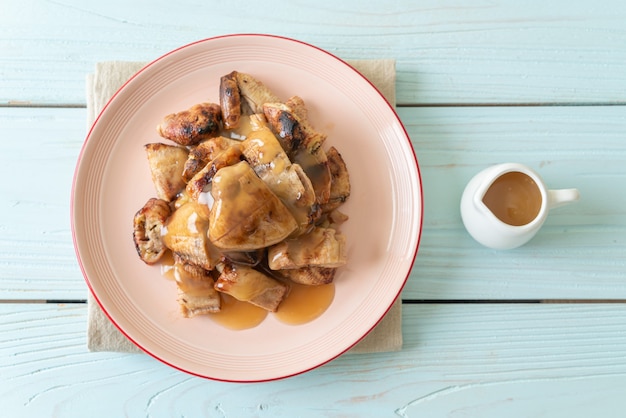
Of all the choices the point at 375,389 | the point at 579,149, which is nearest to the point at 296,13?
the point at 579,149

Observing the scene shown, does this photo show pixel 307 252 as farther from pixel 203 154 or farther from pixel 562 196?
pixel 562 196

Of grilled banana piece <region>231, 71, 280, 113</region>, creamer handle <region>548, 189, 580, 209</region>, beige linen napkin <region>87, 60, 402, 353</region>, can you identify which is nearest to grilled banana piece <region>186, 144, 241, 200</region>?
grilled banana piece <region>231, 71, 280, 113</region>

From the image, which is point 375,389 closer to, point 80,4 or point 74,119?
point 74,119

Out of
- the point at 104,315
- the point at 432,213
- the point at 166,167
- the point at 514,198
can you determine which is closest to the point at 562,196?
the point at 514,198

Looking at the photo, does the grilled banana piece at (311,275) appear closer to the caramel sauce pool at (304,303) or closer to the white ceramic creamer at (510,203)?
the caramel sauce pool at (304,303)

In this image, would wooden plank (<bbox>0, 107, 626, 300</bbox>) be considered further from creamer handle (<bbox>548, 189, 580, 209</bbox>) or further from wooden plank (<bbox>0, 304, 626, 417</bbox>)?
creamer handle (<bbox>548, 189, 580, 209</bbox>)

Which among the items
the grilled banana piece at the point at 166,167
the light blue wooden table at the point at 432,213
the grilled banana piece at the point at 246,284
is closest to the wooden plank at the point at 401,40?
the light blue wooden table at the point at 432,213
